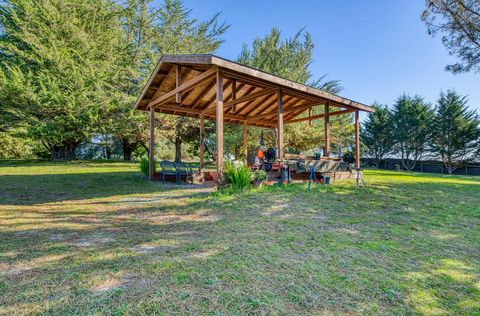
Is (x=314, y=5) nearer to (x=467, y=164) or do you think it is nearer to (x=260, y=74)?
(x=260, y=74)

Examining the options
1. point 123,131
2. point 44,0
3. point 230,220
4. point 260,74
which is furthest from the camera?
point 123,131

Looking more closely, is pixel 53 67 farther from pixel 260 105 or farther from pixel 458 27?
pixel 458 27

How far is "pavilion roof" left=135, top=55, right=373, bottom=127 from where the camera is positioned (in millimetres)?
6023

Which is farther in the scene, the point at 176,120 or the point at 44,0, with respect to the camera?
the point at 176,120

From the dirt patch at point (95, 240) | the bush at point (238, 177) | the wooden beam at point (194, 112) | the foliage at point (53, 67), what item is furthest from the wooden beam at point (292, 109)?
the foliage at point (53, 67)

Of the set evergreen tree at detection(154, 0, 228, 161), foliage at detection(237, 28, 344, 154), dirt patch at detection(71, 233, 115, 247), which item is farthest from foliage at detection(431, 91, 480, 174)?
dirt patch at detection(71, 233, 115, 247)

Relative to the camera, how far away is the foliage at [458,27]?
352 inches

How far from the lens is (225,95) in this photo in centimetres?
936

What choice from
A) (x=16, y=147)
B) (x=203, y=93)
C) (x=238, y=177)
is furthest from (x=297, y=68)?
(x=16, y=147)

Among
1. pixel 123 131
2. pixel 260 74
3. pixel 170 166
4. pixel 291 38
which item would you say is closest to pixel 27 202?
pixel 170 166

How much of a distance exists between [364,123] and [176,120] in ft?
70.1

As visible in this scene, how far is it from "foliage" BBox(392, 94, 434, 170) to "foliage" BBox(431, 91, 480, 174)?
0.77m

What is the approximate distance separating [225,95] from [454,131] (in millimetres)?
24056

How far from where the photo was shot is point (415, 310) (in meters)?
1.68
